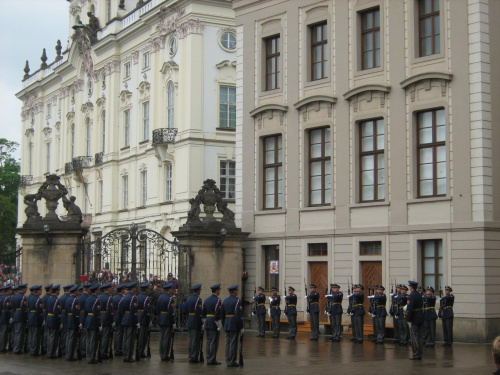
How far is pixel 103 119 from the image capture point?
63656 millimetres

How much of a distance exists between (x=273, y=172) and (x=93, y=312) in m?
12.9

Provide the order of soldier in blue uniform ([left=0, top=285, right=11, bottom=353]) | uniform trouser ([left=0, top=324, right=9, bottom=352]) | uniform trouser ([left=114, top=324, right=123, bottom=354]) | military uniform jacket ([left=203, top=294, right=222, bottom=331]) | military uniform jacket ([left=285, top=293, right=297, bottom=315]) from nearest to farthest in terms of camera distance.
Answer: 1. military uniform jacket ([left=203, top=294, right=222, bottom=331])
2. uniform trouser ([left=114, top=324, right=123, bottom=354])
3. soldier in blue uniform ([left=0, top=285, right=11, bottom=353])
4. uniform trouser ([left=0, top=324, right=9, bottom=352])
5. military uniform jacket ([left=285, top=293, right=297, bottom=315])

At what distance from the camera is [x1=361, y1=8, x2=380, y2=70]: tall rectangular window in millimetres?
31500

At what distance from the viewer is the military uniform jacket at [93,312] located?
915 inches

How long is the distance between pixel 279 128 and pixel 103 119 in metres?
31.3

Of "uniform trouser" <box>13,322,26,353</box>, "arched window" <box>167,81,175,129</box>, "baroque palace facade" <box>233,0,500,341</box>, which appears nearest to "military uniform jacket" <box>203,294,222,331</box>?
"uniform trouser" <box>13,322,26,353</box>

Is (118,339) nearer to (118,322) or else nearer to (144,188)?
(118,322)

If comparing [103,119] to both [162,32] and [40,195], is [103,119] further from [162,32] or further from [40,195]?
[40,195]

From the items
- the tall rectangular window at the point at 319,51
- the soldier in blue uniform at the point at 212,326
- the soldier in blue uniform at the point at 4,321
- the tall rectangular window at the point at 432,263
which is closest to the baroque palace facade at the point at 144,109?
the tall rectangular window at the point at 319,51

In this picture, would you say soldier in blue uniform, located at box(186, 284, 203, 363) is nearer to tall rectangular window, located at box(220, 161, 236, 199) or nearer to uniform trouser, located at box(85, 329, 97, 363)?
uniform trouser, located at box(85, 329, 97, 363)

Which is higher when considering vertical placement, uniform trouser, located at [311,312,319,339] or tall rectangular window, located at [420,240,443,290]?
tall rectangular window, located at [420,240,443,290]

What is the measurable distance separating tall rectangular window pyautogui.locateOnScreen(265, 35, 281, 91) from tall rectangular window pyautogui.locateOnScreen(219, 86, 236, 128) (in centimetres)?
1660

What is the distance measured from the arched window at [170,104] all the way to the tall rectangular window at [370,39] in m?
22.6

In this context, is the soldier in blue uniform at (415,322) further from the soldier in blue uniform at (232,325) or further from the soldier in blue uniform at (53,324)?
the soldier in blue uniform at (53,324)
